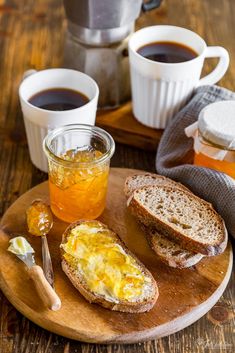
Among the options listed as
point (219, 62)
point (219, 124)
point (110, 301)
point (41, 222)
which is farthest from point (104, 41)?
point (110, 301)

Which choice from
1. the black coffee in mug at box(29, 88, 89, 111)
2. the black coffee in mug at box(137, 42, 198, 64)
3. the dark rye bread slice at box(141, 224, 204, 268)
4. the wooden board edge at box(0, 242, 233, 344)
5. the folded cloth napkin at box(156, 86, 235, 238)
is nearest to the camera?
the wooden board edge at box(0, 242, 233, 344)

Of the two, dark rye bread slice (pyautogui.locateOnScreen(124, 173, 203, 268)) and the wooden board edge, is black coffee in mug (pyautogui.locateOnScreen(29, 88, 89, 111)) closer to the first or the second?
dark rye bread slice (pyautogui.locateOnScreen(124, 173, 203, 268))

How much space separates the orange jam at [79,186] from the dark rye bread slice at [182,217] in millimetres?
82

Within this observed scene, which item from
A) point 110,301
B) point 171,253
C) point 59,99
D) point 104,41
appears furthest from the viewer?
point 104,41

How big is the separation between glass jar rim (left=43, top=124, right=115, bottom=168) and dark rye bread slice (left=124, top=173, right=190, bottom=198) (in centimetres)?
10

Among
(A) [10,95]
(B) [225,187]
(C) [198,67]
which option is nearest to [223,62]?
(C) [198,67]

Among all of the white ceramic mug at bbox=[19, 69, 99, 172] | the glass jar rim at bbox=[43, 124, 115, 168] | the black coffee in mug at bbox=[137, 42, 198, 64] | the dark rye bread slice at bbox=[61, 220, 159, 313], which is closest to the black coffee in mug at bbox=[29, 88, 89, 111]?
the white ceramic mug at bbox=[19, 69, 99, 172]

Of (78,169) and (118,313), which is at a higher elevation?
(78,169)

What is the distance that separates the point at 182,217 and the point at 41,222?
1.01 ft

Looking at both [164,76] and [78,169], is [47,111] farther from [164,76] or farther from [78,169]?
[164,76]

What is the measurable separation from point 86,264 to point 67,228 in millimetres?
121

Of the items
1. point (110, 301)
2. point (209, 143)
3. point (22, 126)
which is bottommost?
point (22, 126)

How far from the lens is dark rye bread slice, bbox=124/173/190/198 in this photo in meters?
1.44

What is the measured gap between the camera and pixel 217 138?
1403 mm
